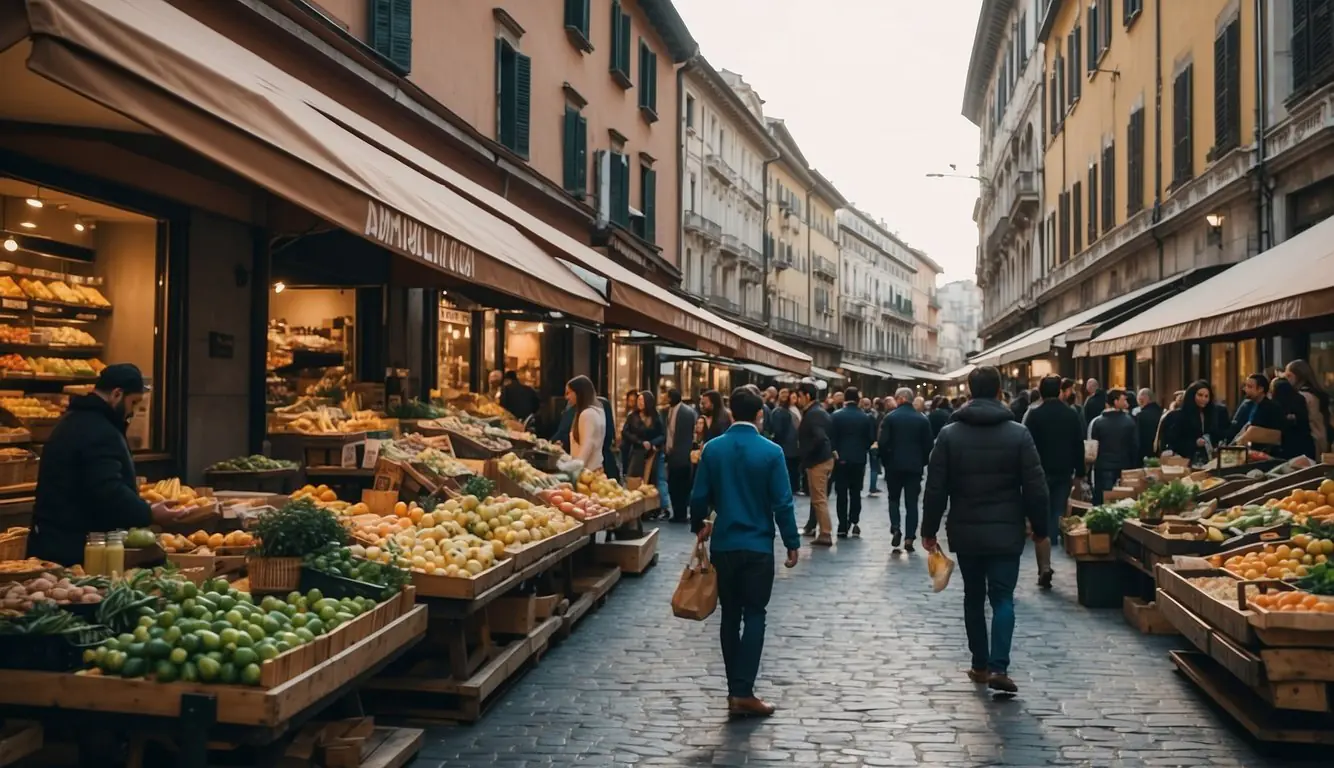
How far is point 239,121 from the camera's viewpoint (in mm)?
5555

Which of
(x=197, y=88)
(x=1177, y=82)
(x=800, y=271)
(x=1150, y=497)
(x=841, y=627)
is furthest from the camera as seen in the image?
(x=800, y=271)

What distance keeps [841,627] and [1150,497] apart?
115 inches

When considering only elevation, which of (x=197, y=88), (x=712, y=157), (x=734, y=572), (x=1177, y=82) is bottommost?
(x=734, y=572)

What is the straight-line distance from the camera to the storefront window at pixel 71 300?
9555 millimetres

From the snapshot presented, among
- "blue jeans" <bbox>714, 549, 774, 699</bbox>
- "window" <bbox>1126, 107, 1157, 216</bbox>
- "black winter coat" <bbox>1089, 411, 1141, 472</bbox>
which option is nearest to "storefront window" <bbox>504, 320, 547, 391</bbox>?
"black winter coat" <bbox>1089, 411, 1141, 472</bbox>

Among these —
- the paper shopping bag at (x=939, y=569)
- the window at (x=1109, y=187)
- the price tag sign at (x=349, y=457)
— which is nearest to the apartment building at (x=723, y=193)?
the window at (x=1109, y=187)

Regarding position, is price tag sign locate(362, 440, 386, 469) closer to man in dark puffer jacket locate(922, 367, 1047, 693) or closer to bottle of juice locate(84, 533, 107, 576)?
bottle of juice locate(84, 533, 107, 576)

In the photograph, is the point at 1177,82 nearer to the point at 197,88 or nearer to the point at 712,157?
the point at 197,88

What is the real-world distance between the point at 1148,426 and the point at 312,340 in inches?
430

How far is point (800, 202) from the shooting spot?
7069cm

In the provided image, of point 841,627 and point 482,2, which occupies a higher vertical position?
point 482,2

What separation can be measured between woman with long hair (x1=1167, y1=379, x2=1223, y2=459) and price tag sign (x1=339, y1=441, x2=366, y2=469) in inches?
390

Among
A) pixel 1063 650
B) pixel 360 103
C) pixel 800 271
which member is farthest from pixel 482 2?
pixel 800 271

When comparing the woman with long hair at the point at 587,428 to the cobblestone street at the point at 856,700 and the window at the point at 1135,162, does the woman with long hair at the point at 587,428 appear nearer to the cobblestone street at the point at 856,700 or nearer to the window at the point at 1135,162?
the cobblestone street at the point at 856,700
